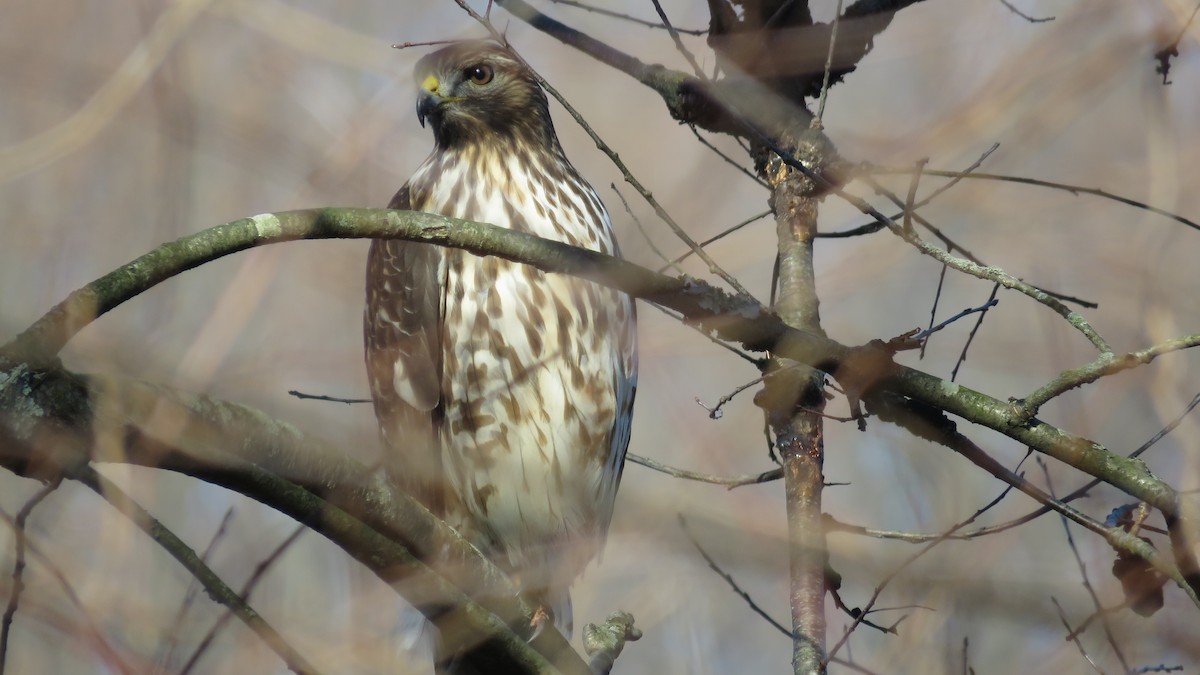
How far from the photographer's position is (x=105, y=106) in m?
3.05

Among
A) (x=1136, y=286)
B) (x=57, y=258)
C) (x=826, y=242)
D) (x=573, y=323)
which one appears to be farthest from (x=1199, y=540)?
(x=1136, y=286)

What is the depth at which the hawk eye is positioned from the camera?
482 centimetres

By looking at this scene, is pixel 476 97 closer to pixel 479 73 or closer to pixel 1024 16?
pixel 479 73

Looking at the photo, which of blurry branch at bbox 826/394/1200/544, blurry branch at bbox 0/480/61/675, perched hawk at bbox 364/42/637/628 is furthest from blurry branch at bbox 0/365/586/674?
perched hawk at bbox 364/42/637/628

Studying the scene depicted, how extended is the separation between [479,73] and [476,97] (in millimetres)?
120

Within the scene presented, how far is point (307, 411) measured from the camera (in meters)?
1.81

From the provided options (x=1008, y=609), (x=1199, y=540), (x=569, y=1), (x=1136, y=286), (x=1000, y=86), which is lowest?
(x=1008, y=609)

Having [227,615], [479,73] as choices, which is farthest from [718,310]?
[479,73]

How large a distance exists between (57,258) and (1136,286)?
187 inches

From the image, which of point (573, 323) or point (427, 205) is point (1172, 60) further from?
point (427, 205)

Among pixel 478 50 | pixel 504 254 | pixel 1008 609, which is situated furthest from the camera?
pixel 478 50

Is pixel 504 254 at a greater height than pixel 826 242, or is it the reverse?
pixel 826 242

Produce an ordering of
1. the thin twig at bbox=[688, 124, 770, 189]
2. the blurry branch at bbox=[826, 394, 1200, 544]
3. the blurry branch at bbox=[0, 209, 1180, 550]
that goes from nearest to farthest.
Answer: the blurry branch at bbox=[0, 209, 1180, 550] < the blurry branch at bbox=[826, 394, 1200, 544] < the thin twig at bbox=[688, 124, 770, 189]

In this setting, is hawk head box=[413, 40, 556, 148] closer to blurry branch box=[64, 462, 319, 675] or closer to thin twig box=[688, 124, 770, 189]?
thin twig box=[688, 124, 770, 189]
